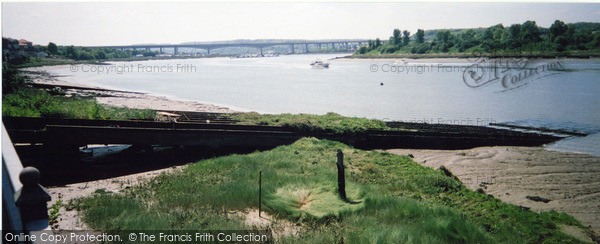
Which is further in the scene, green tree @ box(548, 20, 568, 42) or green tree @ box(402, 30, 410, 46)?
green tree @ box(402, 30, 410, 46)

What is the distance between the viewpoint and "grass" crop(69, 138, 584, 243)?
269 inches

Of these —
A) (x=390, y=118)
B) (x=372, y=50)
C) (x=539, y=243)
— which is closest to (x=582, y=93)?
(x=390, y=118)

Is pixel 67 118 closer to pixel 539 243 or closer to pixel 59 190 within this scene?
pixel 59 190

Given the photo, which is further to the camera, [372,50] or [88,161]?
[372,50]

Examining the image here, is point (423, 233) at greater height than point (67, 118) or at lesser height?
lesser

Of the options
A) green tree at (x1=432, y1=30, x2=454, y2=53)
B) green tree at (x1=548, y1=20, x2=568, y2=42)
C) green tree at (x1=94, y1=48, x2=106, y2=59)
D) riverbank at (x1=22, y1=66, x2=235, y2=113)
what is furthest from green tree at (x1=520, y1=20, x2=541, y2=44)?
green tree at (x1=94, y1=48, x2=106, y2=59)

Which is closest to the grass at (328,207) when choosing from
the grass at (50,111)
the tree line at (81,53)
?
the grass at (50,111)

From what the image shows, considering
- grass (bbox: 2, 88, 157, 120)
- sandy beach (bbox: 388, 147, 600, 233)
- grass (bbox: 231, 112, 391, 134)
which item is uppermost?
grass (bbox: 2, 88, 157, 120)

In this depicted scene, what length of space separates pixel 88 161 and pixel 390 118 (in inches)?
905

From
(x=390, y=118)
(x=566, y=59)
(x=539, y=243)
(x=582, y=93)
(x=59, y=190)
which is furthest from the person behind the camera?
(x=566, y=59)

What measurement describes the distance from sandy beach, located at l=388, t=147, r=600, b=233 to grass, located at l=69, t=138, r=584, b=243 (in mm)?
2610

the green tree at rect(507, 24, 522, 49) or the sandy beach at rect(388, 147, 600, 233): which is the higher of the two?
the green tree at rect(507, 24, 522, 49)

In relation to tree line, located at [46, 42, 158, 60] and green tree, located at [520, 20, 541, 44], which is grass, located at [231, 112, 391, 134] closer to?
green tree, located at [520, 20, 541, 44]

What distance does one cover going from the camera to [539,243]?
23.2ft
